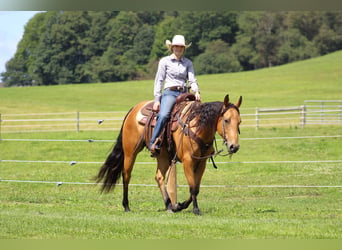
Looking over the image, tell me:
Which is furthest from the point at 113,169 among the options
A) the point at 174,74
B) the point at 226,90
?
the point at 226,90

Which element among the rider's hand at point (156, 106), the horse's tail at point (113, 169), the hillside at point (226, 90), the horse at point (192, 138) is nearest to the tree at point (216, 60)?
the hillside at point (226, 90)

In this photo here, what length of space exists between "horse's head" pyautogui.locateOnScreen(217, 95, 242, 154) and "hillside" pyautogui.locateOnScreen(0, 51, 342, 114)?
35119mm

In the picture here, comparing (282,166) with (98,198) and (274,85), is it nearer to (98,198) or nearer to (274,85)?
(98,198)

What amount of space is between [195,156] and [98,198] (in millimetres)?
4277

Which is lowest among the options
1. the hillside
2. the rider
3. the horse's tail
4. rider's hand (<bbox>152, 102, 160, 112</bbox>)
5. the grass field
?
the hillside

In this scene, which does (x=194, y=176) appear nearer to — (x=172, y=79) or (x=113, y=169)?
(x=172, y=79)

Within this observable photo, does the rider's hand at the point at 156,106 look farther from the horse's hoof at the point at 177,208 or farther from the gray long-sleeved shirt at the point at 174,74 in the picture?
the horse's hoof at the point at 177,208

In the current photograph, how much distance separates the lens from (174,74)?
30.7 feet

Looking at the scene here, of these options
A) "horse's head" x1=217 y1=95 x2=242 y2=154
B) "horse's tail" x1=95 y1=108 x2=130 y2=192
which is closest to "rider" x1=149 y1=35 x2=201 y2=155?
"horse's head" x1=217 y1=95 x2=242 y2=154

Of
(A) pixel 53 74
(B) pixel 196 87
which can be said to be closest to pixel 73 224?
(B) pixel 196 87

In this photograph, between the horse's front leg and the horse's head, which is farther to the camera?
the horse's front leg

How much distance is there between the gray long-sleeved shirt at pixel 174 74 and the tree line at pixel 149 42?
48.8 metres

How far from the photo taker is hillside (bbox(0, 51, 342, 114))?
48250 millimetres

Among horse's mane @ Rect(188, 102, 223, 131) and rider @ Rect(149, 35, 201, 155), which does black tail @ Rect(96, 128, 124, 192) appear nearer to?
rider @ Rect(149, 35, 201, 155)
